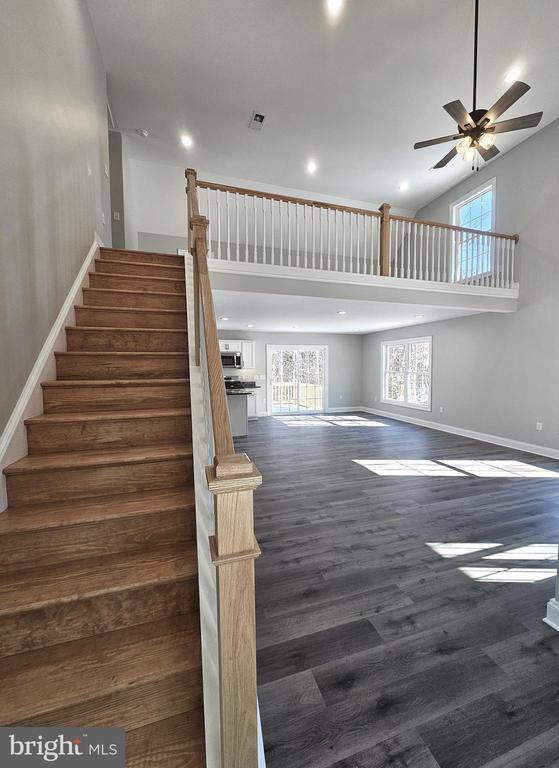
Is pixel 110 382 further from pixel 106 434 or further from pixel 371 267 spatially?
pixel 371 267

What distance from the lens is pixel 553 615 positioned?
1.71 metres

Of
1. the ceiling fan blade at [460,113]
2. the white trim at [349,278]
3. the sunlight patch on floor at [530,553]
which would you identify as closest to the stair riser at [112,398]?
the white trim at [349,278]

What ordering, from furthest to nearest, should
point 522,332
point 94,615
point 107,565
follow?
point 522,332 < point 107,565 < point 94,615

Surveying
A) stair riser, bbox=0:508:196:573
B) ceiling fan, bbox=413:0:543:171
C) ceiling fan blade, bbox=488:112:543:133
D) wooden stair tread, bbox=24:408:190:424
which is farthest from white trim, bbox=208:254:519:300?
stair riser, bbox=0:508:196:573

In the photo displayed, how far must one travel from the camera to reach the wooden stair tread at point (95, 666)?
1013 millimetres

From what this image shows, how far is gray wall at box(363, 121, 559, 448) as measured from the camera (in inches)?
190

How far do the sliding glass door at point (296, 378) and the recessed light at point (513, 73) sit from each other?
6.35m

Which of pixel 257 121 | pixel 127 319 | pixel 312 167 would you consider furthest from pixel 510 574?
pixel 312 167

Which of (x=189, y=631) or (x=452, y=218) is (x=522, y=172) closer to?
(x=452, y=218)

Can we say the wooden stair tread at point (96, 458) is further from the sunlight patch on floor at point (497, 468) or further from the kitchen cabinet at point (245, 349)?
the kitchen cabinet at point (245, 349)

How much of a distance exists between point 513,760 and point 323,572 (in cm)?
114

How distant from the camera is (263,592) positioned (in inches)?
77.2

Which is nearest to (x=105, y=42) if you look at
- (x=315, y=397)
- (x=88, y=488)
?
(x=88, y=488)

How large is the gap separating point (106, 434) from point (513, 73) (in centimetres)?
596
